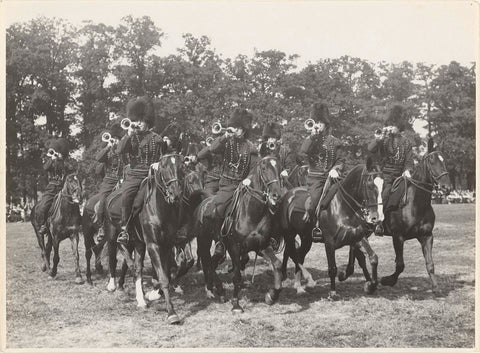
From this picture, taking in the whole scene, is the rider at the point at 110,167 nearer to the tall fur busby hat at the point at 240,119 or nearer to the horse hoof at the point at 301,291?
the tall fur busby hat at the point at 240,119

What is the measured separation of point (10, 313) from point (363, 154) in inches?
1989

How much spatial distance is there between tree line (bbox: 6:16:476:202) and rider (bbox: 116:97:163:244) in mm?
12710

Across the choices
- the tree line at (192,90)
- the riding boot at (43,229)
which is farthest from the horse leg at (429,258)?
the tree line at (192,90)

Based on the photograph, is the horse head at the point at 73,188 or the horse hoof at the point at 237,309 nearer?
the horse hoof at the point at 237,309

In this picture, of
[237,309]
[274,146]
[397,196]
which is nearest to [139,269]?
[237,309]

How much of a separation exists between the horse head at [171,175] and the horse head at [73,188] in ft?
17.2

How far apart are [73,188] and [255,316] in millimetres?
7107

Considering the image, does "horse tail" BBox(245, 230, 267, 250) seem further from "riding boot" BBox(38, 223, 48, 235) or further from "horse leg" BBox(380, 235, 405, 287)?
"riding boot" BBox(38, 223, 48, 235)

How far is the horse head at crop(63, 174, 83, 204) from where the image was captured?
49.8 ft

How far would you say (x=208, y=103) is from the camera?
47.8m

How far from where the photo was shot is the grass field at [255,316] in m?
9.38

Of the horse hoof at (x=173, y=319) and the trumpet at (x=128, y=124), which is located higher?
the trumpet at (x=128, y=124)

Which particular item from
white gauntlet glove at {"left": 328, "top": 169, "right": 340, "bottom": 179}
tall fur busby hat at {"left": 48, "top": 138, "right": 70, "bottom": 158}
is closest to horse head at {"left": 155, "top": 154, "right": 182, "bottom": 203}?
white gauntlet glove at {"left": 328, "top": 169, "right": 340, "bottom": 179}

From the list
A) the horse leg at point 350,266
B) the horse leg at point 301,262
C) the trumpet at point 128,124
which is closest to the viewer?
the trumpet at point 128,124
